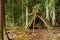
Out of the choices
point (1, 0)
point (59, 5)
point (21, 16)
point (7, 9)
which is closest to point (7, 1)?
point (7, 9)

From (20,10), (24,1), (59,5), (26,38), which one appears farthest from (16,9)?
(26,38)

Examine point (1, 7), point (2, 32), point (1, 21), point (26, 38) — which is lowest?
point (26, 38)

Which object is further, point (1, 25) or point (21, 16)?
point (21, 16)

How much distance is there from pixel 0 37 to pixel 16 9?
1788 cm

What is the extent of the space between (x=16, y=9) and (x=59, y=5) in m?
6.84

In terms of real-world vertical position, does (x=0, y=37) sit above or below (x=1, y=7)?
below

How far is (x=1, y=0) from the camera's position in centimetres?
949

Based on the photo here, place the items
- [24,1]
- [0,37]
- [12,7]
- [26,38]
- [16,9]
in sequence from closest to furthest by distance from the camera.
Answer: [0,37] → [26,38] → [24,1] → [12,7] → [16,9]

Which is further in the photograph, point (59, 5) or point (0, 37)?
point (59, 5)

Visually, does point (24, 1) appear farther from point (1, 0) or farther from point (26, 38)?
point (1, 0)

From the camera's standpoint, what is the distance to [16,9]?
2709 cm

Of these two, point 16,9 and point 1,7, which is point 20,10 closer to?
point 16,9

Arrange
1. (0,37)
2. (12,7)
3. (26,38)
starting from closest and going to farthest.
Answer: (0,37)
(26,38)
(12,7)

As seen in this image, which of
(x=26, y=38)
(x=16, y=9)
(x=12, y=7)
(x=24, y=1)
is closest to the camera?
(x=26, y=38)
